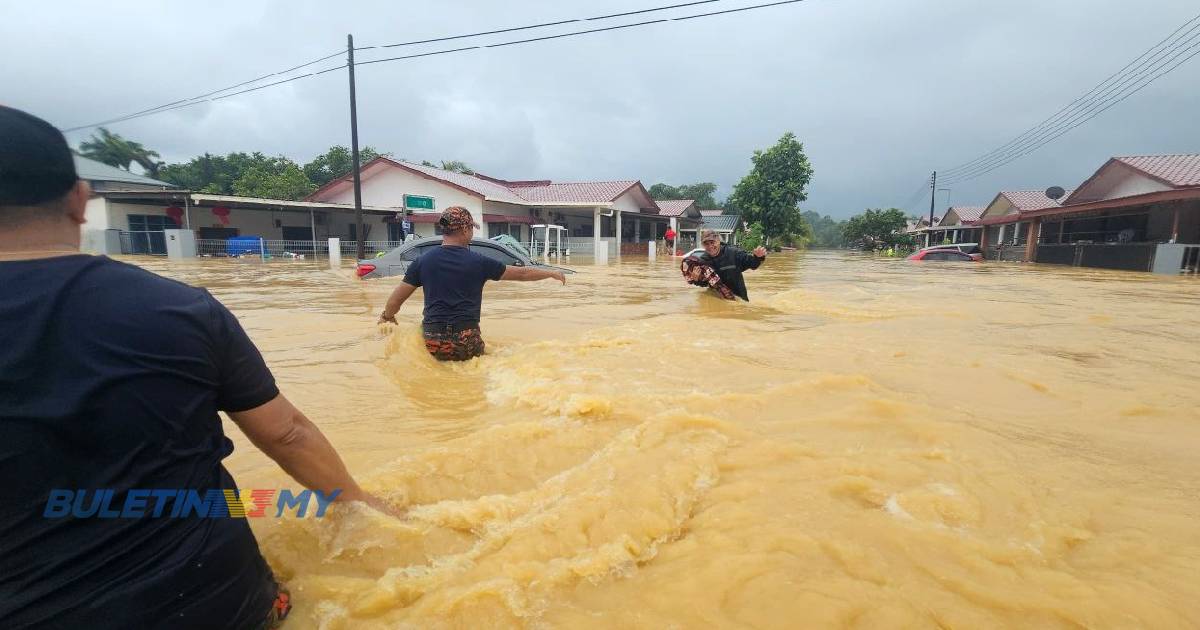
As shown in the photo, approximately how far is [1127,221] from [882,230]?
81.6 ft

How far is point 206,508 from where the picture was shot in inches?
53.8

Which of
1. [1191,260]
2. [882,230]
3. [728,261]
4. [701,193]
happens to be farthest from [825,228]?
[728,261]

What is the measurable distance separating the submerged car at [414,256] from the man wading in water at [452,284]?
15.8 feet

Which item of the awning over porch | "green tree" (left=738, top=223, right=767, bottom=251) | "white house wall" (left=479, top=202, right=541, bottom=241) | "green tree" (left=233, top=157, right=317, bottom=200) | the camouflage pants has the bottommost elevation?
the camouflage pants

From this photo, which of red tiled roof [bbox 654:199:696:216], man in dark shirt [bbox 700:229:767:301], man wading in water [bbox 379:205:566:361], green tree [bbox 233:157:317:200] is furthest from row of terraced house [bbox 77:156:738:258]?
man wading in water [bbox 379:205:566:361]

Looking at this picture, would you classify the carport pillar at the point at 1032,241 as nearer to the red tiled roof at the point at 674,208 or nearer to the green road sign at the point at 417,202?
the red tiled roof at the point at 674,208

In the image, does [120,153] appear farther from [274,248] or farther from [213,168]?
[274,248]

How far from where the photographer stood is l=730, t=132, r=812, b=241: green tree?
129 ft

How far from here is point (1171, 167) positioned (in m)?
19.7

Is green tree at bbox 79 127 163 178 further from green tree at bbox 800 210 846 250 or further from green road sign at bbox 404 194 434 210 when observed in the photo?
green tree at bbox 800 210 846 250

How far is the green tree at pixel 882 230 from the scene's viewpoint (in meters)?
46.3

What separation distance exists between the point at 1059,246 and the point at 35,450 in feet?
98.7

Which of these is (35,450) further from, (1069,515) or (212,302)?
(1069,515)

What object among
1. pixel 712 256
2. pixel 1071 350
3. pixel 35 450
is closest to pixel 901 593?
pixel 35 450
